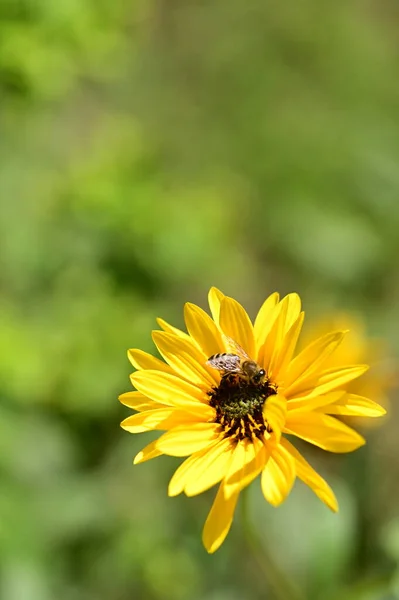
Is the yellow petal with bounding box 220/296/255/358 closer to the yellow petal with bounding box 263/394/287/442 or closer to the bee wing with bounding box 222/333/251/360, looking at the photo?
the bee wing with bounding box 222/333/251/360

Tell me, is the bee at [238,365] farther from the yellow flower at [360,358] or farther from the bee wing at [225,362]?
the yellow flower at [360,358]

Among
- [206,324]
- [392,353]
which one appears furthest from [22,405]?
[392,353]

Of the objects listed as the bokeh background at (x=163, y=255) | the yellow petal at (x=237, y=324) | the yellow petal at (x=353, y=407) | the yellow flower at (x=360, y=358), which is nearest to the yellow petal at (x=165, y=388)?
the yellow petal at (x=237, y=324)

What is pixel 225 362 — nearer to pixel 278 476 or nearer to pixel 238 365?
pixel 238 365

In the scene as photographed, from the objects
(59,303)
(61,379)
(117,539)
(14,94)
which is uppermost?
(14,94)

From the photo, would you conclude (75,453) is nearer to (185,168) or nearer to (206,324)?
(206,324)

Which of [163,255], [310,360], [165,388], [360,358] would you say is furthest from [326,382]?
[163,255]
